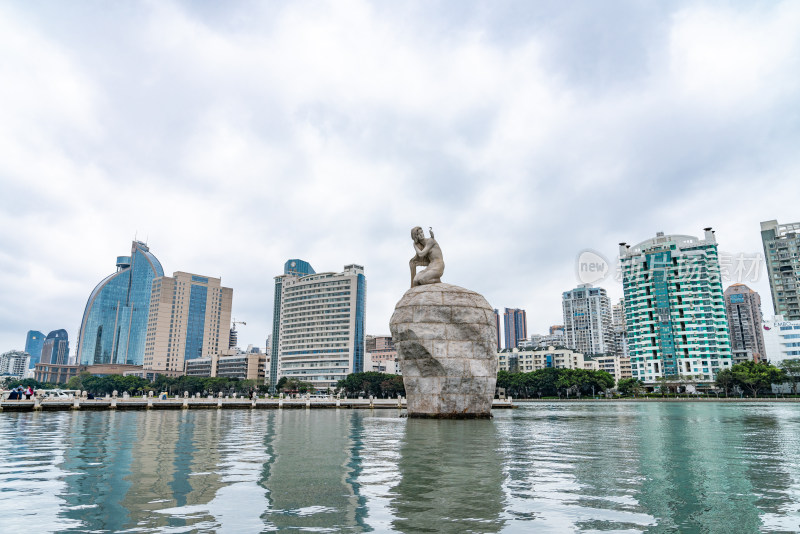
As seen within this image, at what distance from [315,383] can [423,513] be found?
184m

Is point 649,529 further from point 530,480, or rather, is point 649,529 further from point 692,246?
point 692,246

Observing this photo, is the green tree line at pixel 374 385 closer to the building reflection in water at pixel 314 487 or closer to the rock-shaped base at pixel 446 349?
the rock-shaped base at pixel 446 349

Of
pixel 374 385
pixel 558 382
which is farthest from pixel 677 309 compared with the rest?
pixel 374 385

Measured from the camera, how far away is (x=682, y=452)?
571 inches

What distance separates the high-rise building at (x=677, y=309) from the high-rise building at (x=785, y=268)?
31.8m

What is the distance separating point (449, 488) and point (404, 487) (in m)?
0.79

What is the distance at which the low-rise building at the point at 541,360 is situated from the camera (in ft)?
615

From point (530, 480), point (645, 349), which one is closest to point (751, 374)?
point (645, 349)

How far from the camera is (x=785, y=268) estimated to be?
157m

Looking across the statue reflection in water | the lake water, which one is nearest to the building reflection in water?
the lake water

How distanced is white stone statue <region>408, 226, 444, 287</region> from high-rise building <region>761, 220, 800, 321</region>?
16141 cm

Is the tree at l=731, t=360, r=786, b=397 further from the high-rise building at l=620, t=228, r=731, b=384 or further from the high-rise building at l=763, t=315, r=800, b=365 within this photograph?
the high-rise building at l=763, t=315, r=800, b=365

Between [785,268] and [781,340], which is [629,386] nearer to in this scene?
[781,340]

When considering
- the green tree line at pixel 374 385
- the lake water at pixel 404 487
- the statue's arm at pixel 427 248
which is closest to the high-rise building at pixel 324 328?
the green tree line at pixel 374 385
